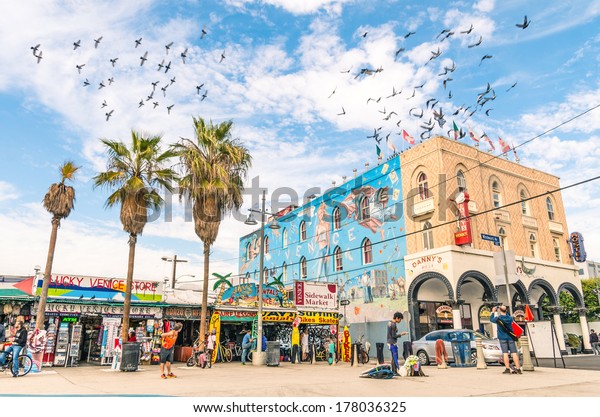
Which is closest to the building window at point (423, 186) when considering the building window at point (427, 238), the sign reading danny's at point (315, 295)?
the building window at point (427, 238)

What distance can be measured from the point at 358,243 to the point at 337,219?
3378 millimetres

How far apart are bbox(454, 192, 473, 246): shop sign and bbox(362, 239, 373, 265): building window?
6774mm

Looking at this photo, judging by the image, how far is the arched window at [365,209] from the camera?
33.5m

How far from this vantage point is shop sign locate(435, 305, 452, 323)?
2942cm

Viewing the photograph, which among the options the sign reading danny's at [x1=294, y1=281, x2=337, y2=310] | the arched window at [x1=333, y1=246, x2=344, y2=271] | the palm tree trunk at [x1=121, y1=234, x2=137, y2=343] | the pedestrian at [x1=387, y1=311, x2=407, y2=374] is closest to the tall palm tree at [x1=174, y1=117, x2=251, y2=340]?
the palm tree trunk at [x1=121, y1=234, x2=137, y2=343]

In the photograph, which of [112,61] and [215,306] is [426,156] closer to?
[215,306]

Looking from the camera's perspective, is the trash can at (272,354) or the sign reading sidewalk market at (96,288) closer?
the trash can at (272,354)

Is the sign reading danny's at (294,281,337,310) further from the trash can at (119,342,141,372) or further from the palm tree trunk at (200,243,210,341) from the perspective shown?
the trash can at (119,342,141,372)

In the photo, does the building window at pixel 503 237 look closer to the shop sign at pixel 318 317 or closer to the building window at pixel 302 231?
the shop sign at pixel 318 317

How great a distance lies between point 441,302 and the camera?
29.8 m

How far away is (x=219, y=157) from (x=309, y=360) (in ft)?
38.4

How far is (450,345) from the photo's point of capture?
19.3m

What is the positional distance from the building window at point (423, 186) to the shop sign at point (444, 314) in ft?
23.8

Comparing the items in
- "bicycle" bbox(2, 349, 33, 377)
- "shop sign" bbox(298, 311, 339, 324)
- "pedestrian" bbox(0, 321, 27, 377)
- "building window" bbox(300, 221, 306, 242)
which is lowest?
"bicycle" bbox(2, 349, 33, 377)
